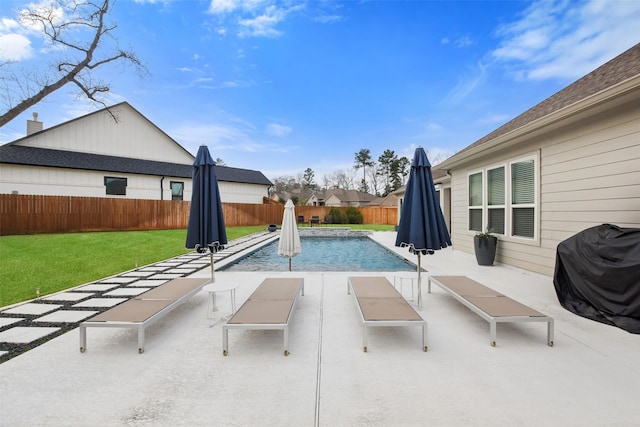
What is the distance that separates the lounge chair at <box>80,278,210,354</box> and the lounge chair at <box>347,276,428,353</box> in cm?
240

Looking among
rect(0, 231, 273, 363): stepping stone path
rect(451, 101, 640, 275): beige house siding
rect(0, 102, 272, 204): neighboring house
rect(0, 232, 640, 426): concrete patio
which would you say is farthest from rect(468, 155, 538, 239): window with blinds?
rect(0, 102, 272, 204): neighboring house

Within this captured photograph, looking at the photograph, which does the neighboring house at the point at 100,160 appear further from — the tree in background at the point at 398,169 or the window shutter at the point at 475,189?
the tree in background at the point at 398,169

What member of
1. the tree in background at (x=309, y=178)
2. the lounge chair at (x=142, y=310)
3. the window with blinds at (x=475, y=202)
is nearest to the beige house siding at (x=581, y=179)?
the window with blinds at (x=475, y=202)

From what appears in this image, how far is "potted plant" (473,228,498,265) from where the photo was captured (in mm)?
7453

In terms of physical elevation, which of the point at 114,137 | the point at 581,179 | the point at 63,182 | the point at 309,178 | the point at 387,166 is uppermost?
the point at 387,166

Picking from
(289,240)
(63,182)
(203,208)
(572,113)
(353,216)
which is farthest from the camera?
(353,216)

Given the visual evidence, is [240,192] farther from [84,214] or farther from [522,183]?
[522,183]

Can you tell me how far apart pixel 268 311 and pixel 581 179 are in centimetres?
626

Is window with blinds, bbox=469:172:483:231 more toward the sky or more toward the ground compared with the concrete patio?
more toward the sky

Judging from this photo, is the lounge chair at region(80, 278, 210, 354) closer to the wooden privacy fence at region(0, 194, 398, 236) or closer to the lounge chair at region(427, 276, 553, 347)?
the lounge chair at region(427, 276, 553, 347)

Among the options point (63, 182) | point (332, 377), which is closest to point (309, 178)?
point (63, 182)

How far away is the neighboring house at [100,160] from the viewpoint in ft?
54.6

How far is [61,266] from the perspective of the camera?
7246 mm

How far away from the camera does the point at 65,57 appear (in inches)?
527
